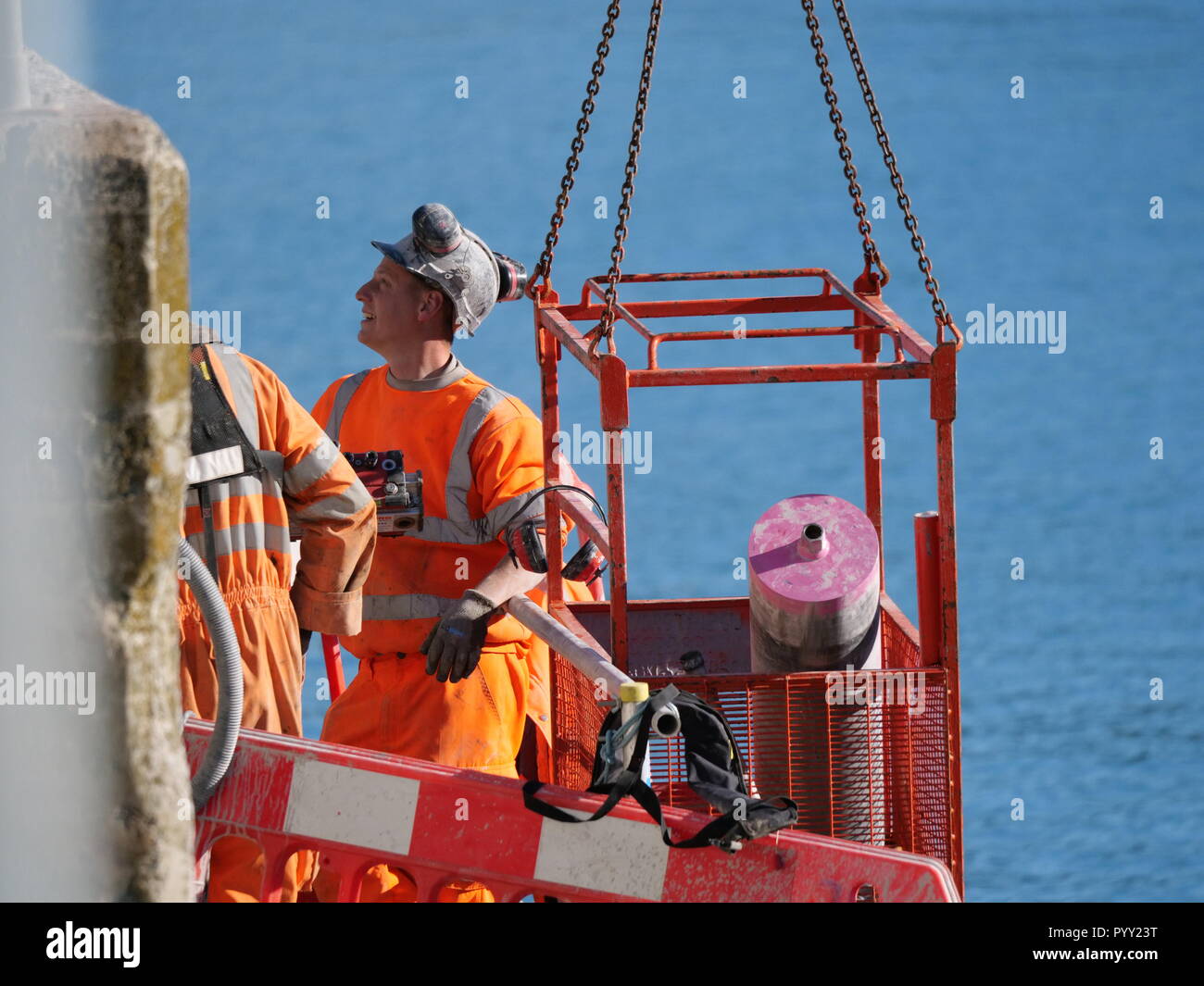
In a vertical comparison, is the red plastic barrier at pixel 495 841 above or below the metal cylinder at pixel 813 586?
below

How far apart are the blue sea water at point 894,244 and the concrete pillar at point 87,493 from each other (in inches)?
206

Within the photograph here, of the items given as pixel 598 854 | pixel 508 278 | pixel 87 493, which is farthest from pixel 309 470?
pixel 87 493

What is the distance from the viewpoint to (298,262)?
1655 centimetres

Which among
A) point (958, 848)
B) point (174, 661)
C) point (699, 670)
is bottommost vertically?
point (958, 848)

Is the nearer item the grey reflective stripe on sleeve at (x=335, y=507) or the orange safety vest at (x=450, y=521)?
the grey reflective stripe on sleeve at (x=335, y=507)

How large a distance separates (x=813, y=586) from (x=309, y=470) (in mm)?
964

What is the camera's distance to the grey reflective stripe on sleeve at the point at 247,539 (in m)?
3.29

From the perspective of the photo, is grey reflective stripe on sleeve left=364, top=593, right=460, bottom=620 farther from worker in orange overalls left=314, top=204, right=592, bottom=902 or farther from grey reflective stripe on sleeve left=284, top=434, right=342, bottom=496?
grey reflective stripe on sleeve left=284, top=434, right=342, bottom=496

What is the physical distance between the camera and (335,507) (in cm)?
350

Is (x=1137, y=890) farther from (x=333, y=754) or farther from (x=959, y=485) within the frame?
(x=959, y=485)

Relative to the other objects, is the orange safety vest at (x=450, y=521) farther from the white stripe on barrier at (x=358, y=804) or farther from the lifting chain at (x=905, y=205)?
the white stripe on barrier at (x=358, y=804)

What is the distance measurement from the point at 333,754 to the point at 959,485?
9.98m

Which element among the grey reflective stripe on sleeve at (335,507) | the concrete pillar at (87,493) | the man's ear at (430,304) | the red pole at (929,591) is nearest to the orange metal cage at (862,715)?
the red pole at (929,591)
